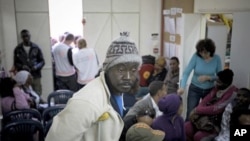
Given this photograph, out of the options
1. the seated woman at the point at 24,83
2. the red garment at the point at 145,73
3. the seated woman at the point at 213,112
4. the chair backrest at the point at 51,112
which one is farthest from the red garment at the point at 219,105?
the seated woman at the point at 24,83

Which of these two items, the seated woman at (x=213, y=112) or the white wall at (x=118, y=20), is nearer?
the seated woman at (x=213, y=112)

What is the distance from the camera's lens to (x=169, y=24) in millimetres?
5367

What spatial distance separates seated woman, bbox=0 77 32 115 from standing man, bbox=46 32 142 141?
246 cm

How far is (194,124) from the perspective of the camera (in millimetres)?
3326

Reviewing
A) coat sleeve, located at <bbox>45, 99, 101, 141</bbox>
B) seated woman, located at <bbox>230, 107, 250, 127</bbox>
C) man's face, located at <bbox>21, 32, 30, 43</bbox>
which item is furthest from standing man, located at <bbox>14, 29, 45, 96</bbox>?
coat sleeve, located at <bbox>45, 99, 101, 141</bbox>

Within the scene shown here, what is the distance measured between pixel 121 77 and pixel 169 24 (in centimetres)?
442

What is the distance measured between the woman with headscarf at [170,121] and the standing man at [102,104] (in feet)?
4.14

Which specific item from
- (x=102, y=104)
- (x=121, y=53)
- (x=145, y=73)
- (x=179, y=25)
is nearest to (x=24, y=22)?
(x=145, y=73)

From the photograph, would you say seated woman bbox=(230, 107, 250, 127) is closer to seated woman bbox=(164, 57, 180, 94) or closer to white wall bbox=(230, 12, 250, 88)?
white wall bbox=(230, 12, 250, 88)

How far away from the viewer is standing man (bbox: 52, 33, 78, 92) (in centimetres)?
503

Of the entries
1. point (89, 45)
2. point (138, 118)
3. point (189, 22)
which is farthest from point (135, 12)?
point (138, 118)

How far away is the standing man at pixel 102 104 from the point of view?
3.00ft

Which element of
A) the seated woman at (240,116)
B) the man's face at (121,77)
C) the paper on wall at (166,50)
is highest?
the man's face at (121,77)

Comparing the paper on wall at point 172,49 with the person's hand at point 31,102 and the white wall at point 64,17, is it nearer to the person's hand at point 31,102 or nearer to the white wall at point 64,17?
the white wall at point 64,17
